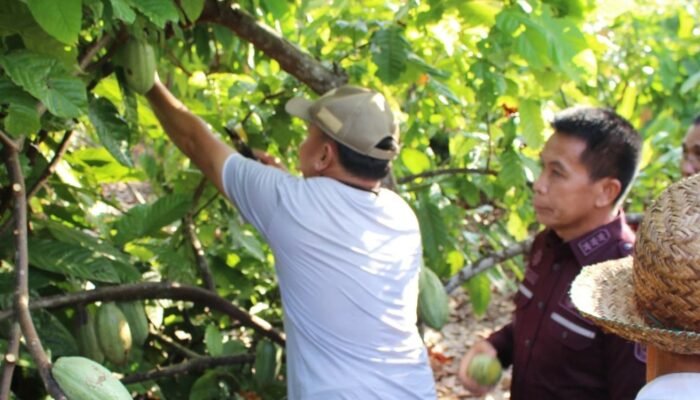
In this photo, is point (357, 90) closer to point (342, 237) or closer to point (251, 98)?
point (342, 237)

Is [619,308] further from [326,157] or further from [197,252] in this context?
[197,252]

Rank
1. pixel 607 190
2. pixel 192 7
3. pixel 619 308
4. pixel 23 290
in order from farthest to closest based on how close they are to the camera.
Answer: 1. pixel 607 190
2. pixel 192 7
3. pixel 23 290
4. pixel 619 308

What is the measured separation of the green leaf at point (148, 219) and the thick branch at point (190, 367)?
14.8 inches

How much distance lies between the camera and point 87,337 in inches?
84.4

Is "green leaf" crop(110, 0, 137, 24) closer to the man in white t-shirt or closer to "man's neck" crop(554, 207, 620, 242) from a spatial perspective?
the man in white t-shirt

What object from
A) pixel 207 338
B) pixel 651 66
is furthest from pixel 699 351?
pixel 651 66

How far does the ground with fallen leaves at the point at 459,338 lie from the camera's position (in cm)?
443

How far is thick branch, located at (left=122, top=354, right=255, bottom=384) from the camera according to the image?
91.3 inches

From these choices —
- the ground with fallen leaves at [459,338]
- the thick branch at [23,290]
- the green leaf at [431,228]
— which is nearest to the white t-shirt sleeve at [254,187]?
the thick branch at [23,290]

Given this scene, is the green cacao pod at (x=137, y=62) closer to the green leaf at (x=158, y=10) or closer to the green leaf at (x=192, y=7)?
the green leaf at (x=192, y=7)

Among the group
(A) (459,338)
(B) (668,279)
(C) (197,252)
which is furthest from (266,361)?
(A) (459,338)

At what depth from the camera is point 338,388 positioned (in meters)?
2.04

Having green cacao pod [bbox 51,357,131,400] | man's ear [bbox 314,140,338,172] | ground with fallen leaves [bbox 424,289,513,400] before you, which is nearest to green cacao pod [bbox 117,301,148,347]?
man's ear [bbox 314,140,338,172]

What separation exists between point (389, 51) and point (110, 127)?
0.82 m
